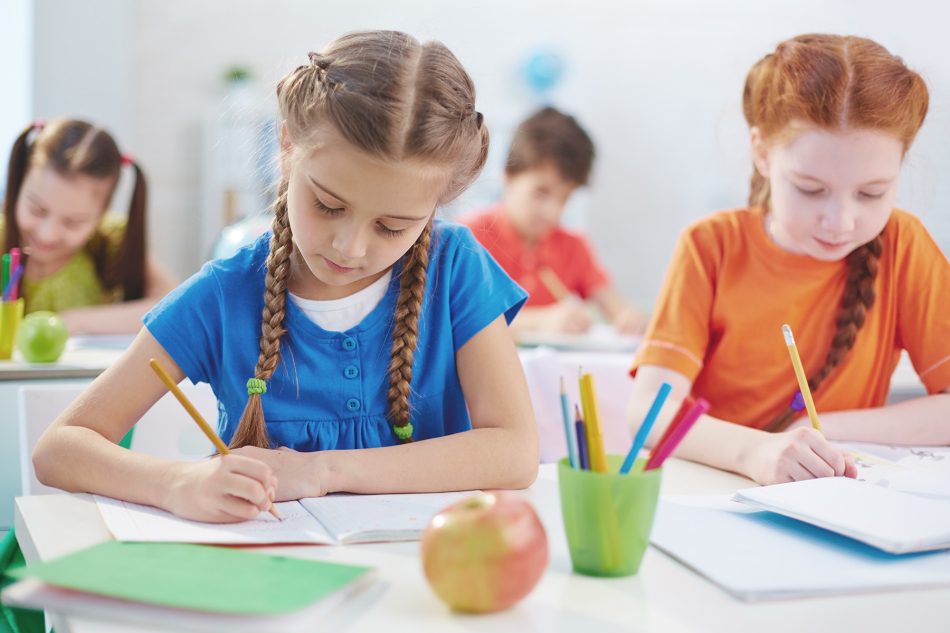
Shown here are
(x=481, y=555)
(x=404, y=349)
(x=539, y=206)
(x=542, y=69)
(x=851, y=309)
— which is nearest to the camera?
(x=481, y=555)

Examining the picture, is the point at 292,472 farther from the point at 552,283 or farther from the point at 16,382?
the point at 552,283

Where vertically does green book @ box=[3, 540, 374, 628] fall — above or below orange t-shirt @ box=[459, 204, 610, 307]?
above

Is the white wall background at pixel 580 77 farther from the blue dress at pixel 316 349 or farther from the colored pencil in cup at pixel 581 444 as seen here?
the colored pencil in cup at pixel 581 444

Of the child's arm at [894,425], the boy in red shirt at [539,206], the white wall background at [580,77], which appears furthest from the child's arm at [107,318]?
the white wall background at [580,77]

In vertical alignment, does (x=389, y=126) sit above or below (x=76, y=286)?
above

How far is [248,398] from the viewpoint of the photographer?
0.94 meters

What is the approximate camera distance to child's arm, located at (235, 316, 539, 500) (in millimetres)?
751

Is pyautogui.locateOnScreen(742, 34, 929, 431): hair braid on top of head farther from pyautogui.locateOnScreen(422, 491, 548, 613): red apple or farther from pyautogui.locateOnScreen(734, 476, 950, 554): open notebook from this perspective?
pyautogui.locateOnScreen(422, 491, 548, 613): red apple

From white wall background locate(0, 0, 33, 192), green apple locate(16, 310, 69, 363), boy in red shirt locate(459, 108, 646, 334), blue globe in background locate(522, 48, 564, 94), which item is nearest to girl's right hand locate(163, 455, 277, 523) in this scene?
green apple locate(16, 310, 69, 363)

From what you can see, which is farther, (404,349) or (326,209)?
(404,349)

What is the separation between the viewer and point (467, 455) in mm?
825

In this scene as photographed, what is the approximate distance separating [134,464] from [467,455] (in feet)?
1.02

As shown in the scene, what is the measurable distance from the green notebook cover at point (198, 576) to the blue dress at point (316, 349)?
0.36 meters

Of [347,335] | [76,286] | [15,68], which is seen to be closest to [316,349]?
[347,335]
